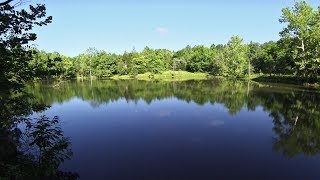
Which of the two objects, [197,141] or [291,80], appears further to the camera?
[291,80]

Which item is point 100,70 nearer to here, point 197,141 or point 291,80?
point 291,80

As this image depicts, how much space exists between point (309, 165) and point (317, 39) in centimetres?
4773

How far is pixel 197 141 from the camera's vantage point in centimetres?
2050

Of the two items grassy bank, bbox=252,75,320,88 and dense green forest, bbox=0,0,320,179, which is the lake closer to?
dense green forest, bbox=0,0,320,179

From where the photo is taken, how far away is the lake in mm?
14914

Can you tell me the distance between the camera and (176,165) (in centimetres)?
1573

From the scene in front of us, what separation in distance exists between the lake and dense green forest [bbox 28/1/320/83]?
13.1 m

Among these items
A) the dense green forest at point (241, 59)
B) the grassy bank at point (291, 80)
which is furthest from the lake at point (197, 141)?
the grassy bank at point (291, 80)

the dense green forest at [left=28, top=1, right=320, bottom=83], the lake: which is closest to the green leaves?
the dense green forest at [left=28, top=1, right=320, bottom=83]

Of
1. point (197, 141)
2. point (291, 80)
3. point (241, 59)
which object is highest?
point (241, 59)

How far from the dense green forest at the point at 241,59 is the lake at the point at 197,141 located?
515 inches

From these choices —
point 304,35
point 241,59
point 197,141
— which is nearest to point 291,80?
point 304,35

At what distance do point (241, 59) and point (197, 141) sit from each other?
77.5 m

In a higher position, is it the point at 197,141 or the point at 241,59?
the point at 241,59
